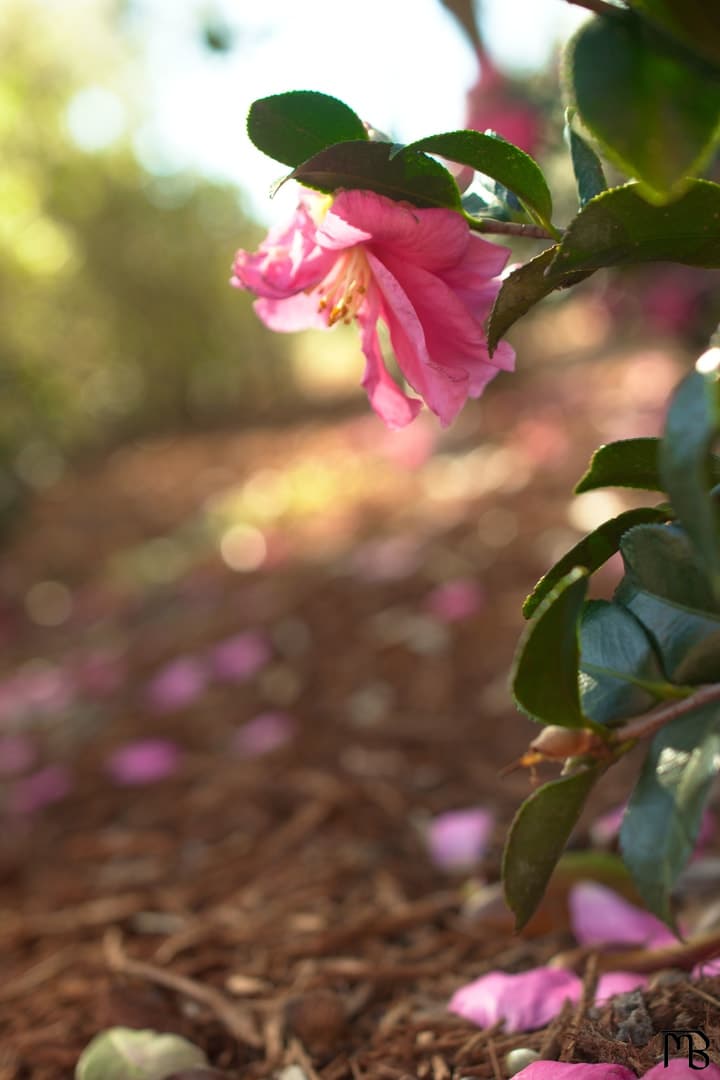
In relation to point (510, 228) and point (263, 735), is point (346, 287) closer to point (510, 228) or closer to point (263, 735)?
point (510, 228)

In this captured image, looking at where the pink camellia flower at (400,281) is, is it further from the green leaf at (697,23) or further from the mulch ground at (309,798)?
the mulch ground at (309,798)

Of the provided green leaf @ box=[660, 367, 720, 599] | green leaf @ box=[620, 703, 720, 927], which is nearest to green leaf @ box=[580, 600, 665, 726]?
green leaf @ box=[620, 703, 720, 927]

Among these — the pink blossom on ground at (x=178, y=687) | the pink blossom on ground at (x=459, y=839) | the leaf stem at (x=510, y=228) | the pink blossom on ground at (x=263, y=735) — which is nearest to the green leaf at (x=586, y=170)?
the leaf stem at (x=510, y=228)

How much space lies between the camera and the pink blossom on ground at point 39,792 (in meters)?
1.55

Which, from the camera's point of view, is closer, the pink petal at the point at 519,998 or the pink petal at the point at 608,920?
the pink petal at the point at 519,998

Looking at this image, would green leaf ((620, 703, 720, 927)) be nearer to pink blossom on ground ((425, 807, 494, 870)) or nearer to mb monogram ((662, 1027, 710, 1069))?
mb monogram ((662, 1027, 710, 1069))

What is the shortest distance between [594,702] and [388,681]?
1272 mm

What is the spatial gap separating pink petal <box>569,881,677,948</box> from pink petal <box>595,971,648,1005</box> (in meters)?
0.06

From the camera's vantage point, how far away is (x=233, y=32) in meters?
1.32

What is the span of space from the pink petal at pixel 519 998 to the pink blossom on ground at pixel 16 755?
1228 mm

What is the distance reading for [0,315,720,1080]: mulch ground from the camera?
2.60 ft

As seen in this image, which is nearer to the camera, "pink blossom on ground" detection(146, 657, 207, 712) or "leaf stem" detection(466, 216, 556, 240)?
"leaf stem" detection(466, 216, 556, 240)

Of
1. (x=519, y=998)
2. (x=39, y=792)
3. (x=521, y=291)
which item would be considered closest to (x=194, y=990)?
(x=519, y=998)

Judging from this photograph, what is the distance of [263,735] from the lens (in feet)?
5.24
